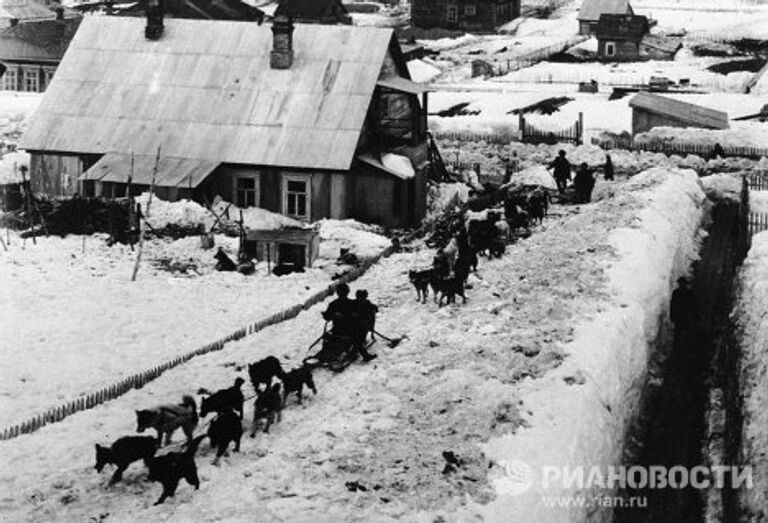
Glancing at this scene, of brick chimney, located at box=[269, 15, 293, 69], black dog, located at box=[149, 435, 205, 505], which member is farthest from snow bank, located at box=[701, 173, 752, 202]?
black dog, located at box=[149, 435, 205, 505]

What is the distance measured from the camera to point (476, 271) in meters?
25.5

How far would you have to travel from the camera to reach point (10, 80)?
67.6 metres

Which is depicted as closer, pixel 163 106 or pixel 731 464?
pixel 731 464

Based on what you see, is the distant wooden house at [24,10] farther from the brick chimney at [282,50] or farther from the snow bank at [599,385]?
the snow bank at [599,385]

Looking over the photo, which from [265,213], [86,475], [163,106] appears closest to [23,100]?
[163,106]

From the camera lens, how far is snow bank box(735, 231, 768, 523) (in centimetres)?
1451

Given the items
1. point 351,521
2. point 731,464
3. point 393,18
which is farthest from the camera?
point 393,18

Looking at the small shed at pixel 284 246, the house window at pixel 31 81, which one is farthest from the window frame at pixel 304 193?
the house window at pixel 31 81

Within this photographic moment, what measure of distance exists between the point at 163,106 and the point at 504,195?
37.5ft

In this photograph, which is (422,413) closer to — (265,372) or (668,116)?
(265,372)

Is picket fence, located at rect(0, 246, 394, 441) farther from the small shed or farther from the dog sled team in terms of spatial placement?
the small shed

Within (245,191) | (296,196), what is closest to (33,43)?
(245,191)

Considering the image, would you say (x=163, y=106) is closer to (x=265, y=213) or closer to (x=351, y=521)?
(x=265, y=213)

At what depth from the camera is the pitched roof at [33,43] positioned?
66.4 m
